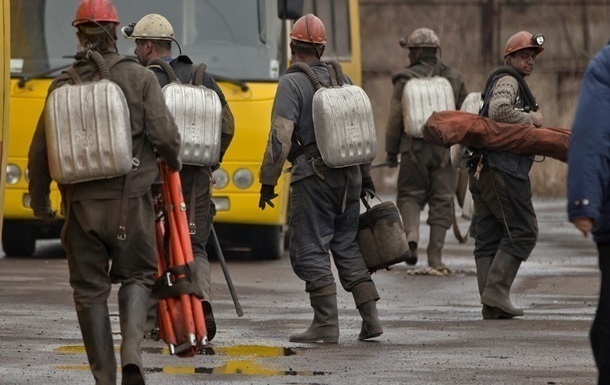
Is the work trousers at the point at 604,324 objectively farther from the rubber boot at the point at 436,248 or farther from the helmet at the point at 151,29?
the rubber boot at the point at 436,248

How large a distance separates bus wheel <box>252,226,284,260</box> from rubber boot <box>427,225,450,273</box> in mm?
1799

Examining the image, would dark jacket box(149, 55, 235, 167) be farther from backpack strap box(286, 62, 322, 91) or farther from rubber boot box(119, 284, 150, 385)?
rubber boot box(119, 284, 150, 385)

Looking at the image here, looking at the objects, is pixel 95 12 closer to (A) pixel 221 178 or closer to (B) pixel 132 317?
(B) pixel 132 317

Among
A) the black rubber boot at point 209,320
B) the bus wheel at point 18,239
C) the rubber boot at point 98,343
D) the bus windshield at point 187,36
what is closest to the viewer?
the rubber boot at point 98,343

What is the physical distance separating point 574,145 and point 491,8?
29.1 m

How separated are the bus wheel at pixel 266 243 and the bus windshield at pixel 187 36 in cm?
151

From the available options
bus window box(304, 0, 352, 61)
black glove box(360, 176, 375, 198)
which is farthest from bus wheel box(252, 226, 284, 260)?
black glove box(360, 176, 375, 198)

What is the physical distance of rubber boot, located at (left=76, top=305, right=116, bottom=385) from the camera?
311 inches

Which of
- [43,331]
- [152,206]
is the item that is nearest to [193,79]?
[43,331]

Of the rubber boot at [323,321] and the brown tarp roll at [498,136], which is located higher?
the brown tarp roll at [498,136]

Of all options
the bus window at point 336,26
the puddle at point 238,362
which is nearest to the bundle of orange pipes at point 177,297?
the puddle at point 238,362

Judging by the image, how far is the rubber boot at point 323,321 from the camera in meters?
10.4

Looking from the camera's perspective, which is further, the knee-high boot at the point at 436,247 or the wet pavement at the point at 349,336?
the knee-high boot at the point at 436,247

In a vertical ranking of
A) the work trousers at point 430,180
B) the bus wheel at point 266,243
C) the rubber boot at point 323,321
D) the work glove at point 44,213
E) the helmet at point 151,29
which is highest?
the helmet at point 151,29
